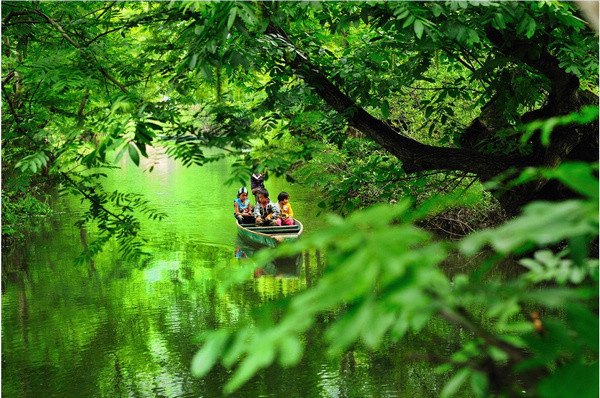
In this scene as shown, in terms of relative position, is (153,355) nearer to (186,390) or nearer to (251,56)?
(186,390)

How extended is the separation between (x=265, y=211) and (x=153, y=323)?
567 centimetres

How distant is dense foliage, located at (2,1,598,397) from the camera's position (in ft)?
2.45

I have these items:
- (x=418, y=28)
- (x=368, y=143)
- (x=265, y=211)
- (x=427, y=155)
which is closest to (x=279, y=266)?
(x=265, y=211)

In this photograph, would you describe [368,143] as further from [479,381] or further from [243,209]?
[243,209]

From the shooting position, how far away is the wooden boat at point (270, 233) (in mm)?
11711

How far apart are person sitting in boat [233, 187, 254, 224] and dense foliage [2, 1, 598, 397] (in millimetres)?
6621

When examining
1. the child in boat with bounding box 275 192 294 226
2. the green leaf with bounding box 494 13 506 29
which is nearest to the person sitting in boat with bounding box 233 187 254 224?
the child in boat with bounding box 275 192 294 226

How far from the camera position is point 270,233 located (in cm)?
1244

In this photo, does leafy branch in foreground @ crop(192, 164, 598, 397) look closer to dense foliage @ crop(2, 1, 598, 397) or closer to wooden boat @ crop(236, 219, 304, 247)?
dense foliage @ crop(2, 1, 598, 397)

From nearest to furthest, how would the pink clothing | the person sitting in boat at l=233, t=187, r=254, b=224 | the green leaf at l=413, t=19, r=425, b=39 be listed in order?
the green leaf at l=413, t=19, r=425, b=39
the pink clothing
the person sitting in boat at l=233, t=187, r=254, b=224

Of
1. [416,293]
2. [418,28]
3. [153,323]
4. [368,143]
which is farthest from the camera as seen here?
[153,323]

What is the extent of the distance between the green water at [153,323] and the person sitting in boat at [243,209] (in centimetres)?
39

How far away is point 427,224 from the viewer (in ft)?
36.9

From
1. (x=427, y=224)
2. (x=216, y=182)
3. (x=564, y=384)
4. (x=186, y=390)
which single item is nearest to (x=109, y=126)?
(x=564, y=384)
